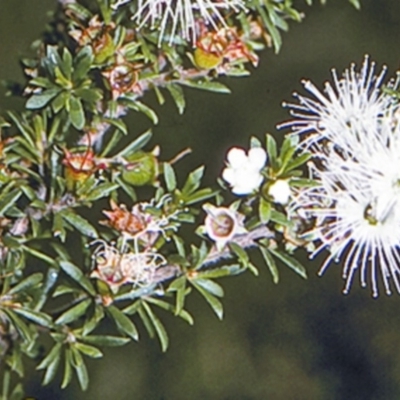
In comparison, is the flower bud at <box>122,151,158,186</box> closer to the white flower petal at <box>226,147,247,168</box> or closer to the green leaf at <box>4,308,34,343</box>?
the white flower petal at <box>226,147,247,168</box>

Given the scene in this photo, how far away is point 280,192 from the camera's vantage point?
3.57 ft

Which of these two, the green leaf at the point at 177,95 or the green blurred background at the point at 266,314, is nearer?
the green leaf at the point at 177,95

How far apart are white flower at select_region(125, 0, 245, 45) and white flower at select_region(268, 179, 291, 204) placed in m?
0.19

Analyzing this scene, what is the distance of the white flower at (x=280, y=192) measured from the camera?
109cm

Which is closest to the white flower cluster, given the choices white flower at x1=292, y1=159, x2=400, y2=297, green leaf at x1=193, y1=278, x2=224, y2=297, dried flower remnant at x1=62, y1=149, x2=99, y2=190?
white flower at x1=292, y1=159, x2=400, y2=297

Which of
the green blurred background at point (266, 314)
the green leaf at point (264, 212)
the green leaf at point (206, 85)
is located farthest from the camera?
the green blurred background at point (266, 314)

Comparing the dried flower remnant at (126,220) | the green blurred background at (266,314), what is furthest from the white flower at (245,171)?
the green blurred background at (266,314)

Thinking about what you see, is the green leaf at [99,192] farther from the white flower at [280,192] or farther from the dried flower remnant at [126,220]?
the white flower at [280,192]

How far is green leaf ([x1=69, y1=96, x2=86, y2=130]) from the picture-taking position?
110 cm

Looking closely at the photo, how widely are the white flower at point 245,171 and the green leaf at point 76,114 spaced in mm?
162

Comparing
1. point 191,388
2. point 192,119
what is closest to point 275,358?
point 191,388

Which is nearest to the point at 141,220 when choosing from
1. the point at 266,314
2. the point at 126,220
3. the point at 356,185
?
the point at 126,220

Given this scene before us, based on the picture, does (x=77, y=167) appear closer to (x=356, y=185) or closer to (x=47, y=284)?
(x=47, y=284)

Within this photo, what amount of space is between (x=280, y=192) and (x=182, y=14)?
0.23 m
